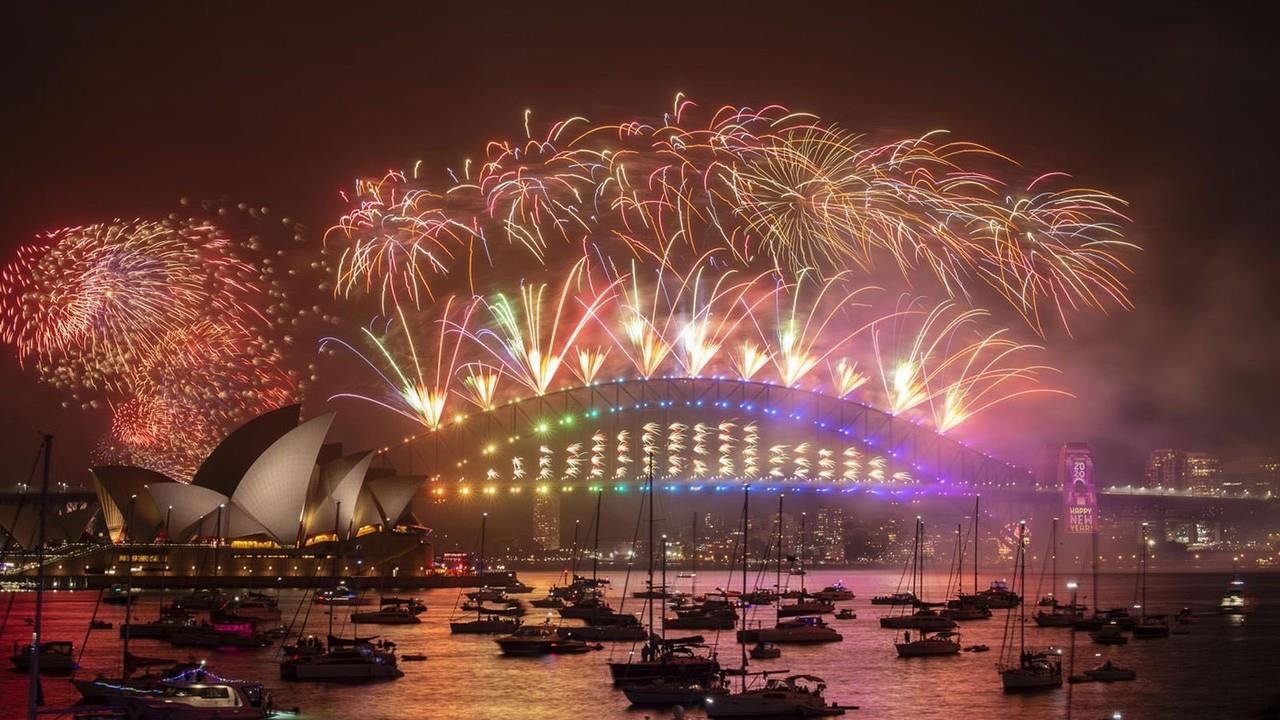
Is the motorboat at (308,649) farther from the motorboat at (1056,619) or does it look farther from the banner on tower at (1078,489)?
the banner on tower at (1078,489)

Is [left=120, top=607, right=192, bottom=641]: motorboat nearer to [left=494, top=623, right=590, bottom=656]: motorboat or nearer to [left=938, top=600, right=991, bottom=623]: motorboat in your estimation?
[left=494, top=623, right=590, bottom=656]: motorboat

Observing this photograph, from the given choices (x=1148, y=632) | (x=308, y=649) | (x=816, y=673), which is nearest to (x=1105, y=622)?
(x=1148, y=632)

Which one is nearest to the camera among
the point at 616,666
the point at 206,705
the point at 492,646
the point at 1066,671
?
the point at 206,705

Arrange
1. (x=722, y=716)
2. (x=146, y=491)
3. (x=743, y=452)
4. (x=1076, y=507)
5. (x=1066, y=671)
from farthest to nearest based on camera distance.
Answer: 1. (x=1076, y=507)
2. (x=743, y=452)
3. (x=146, y=491)
4. (x=1066, y=671)
5. (x=722, y=716)

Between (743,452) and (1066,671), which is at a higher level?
(743,452)

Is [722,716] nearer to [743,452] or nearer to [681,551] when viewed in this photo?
[743,452]

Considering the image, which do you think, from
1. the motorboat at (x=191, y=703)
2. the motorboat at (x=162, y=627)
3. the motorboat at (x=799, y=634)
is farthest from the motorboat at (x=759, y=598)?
the motorboat at (x=191, y=703)

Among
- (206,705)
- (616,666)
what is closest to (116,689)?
(206,705)
